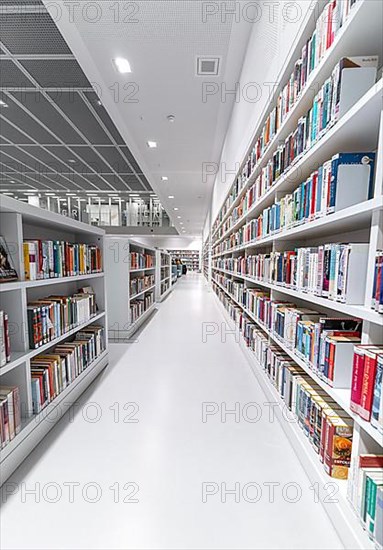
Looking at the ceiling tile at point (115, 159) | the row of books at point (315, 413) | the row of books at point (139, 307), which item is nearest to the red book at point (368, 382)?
the row of books at point (315, 413)

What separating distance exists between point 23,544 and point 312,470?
1.37 metres

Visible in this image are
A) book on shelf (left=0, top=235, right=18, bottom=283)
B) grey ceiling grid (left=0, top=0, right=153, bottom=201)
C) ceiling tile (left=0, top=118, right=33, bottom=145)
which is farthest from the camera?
ceiling tile (left=0, top=118, right=33, bottom=145)

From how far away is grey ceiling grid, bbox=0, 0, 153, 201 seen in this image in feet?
11.3

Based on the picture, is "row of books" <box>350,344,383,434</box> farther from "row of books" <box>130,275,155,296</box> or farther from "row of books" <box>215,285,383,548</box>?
"row of books" <box>130,275,155,296</box>

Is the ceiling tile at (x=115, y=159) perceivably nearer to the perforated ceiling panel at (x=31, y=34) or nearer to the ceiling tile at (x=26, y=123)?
the ceiling tile at (x=26, y=123)

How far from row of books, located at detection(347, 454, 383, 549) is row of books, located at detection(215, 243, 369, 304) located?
623mm

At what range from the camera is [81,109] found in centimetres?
528

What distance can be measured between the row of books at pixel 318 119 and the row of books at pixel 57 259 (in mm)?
1820

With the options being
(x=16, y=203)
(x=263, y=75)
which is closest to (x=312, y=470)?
(x=16, y=203)

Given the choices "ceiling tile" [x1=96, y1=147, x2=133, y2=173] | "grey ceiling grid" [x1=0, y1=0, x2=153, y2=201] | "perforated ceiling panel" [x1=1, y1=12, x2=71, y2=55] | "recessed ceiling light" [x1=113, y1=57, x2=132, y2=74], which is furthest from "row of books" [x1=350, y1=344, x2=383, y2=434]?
"ceiling tile" [x1=96, y1=147, x2=133, y2=173]

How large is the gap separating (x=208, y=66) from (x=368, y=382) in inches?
168

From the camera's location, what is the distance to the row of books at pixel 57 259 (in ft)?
5.85

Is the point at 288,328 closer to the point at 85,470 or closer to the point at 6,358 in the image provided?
the point at 85,470

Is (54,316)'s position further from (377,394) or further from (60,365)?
(377,394)
